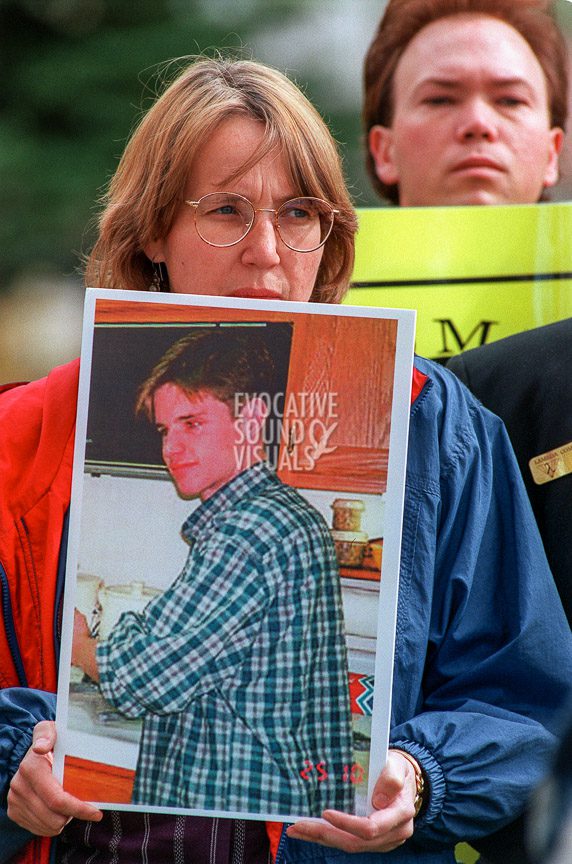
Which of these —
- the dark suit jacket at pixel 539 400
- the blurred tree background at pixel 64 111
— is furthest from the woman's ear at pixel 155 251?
the blurred tree background at pixel 64 111

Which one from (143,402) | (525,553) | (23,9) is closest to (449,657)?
(525,553)

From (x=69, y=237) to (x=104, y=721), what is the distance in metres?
4.71

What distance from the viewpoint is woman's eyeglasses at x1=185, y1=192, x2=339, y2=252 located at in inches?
60.7

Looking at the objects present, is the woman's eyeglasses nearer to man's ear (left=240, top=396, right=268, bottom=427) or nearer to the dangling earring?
the dangling earring

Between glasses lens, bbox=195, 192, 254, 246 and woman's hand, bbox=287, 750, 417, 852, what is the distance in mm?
669

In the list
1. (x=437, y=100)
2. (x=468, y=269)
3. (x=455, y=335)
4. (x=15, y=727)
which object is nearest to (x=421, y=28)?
(x=437, y=100)

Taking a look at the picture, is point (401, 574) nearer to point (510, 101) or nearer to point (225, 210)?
point (225, 210)

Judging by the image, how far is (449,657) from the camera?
147 centimetres

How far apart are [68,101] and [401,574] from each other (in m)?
4.71

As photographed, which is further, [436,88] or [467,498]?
[436,88]

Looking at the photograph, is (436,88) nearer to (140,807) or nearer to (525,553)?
(525,553)

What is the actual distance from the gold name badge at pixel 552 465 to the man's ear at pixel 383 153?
34.9 inches

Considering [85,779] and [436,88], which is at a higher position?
[436,88]

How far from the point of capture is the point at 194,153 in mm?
1571
